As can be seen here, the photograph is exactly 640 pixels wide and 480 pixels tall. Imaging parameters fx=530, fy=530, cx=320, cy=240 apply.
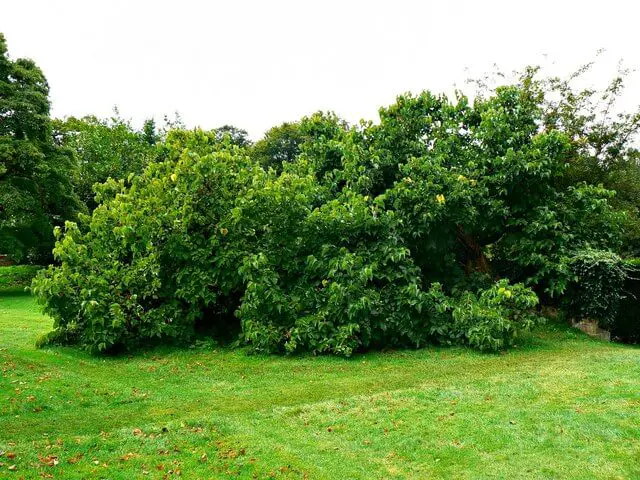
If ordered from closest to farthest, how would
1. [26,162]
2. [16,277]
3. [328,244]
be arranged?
[328,244] → [26,162] → [16,277]

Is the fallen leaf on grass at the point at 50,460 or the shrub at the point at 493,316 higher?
the shrub at the point at 493,316

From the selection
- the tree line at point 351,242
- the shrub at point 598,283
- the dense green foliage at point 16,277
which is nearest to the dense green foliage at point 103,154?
the dense green foliage at point 16,277

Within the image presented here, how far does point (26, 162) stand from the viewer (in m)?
19.6

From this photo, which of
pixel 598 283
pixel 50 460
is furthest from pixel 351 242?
pixel 50 460

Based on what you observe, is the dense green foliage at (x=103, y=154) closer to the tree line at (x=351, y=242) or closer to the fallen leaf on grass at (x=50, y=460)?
the tree line at (x=351, y=242)

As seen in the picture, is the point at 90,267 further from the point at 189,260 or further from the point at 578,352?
the point at 578,352

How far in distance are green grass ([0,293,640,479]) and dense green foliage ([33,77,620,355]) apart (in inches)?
30.3

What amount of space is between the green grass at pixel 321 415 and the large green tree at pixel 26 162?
36.7ft

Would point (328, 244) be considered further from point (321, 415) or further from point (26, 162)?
point (26, 162)

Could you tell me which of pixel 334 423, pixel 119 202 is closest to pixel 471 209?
pixel 334 423

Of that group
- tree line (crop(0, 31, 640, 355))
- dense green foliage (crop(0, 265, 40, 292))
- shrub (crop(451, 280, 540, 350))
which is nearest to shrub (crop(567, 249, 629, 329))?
tree line (crop(0, 31, 640, 355))

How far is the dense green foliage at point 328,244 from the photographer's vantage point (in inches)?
407

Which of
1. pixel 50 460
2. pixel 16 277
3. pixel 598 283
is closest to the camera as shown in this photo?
pixel 50 460

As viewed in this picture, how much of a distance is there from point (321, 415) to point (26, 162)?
17.7 metres
